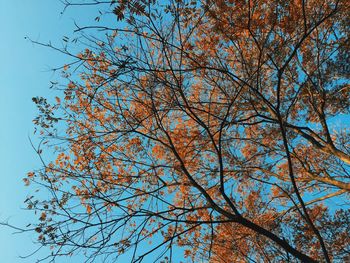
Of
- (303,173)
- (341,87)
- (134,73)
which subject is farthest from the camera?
(303,173)

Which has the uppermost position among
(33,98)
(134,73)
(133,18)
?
(33,98)

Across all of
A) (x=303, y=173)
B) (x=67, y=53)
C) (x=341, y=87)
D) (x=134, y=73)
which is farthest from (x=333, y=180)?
(x=67, y=53)

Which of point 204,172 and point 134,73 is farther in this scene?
point 204,172

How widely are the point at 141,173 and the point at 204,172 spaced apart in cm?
250

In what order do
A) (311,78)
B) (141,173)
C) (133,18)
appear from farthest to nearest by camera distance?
(311,78)
(141,173)
(133,18)

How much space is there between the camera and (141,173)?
18.5ft

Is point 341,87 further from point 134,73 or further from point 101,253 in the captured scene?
point 101,253

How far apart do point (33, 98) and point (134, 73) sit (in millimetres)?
2358

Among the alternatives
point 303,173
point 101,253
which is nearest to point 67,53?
point 101,253

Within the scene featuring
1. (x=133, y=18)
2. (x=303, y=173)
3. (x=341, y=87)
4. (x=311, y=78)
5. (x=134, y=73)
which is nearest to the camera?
(x=133, y=18)

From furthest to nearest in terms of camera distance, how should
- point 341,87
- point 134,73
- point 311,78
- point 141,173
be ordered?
point 341,87
point 311,78
point 141,173
point 134,73

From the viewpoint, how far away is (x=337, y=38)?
744 cm

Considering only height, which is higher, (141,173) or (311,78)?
(311,78)

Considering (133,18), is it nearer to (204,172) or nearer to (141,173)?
→ (141,173)
